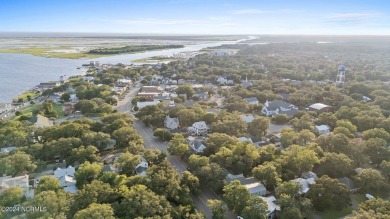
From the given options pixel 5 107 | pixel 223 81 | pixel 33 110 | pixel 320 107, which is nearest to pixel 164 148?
pixel 320 107

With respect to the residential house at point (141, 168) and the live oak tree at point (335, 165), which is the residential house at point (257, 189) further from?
the residential house at point (141, 168)

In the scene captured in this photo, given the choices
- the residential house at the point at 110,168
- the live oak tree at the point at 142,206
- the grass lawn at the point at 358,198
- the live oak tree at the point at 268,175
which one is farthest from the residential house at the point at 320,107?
the live oak tree at the point at 142,206

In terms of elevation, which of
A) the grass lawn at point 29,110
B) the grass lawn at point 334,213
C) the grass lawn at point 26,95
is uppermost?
the grass lawn at point 26,95

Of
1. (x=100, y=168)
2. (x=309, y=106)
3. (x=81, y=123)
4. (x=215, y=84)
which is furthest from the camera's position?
(x=215, y=84)

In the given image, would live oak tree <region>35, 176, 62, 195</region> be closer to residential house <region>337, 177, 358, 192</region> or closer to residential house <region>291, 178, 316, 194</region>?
residential house <region>291, 178, 316, 194</region>

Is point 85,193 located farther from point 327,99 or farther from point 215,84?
point 215,84

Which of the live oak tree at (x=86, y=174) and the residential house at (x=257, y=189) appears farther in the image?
the live oak tree at (x=86, y=174)

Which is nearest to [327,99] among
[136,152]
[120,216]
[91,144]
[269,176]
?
[269,176]
